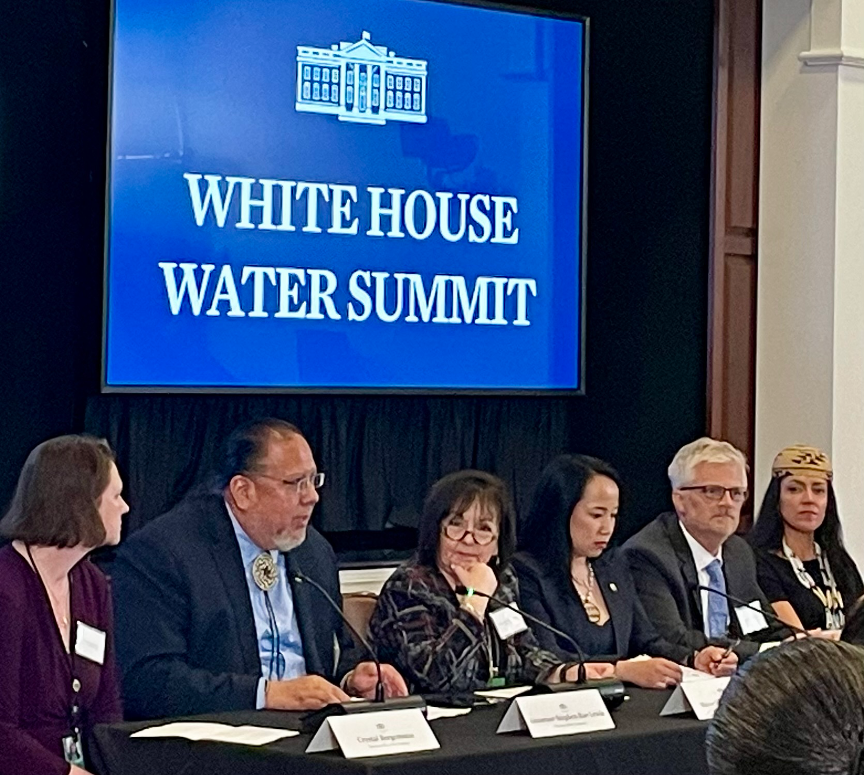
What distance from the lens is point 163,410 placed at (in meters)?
5.46

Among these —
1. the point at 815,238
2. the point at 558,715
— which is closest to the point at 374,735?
the point at 558,715

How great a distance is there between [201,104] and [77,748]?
2.48m

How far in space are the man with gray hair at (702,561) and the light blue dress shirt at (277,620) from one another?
1090 mm

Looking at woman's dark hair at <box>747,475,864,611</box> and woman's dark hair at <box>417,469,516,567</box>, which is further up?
woman's dark hair at <box>417,469,516,567</box>

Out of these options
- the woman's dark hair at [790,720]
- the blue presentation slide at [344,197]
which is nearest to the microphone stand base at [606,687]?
the woman's dark hair at [790,720]

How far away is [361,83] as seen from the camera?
570 cm

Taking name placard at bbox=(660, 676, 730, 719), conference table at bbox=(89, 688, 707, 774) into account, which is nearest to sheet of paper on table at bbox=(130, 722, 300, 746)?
conference table at bbox=(89, 688, 707, 774)

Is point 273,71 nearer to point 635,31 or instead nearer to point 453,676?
point 635,31

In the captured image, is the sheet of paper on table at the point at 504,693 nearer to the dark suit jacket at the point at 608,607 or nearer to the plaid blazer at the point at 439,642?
the plaid blazer at the point at 439,642

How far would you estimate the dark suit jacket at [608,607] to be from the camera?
4277mm

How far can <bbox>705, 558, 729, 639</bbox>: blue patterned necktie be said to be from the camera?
15.6ft

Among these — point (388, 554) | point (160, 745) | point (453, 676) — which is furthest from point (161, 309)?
point (160, 745)

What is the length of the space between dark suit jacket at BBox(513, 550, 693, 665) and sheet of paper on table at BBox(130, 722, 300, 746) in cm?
116

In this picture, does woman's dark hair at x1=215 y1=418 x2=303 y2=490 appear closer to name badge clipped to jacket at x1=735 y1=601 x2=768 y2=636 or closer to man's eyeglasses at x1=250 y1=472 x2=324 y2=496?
man's eyeglasses at x1=250 y1=472 x2=324 y2=496
